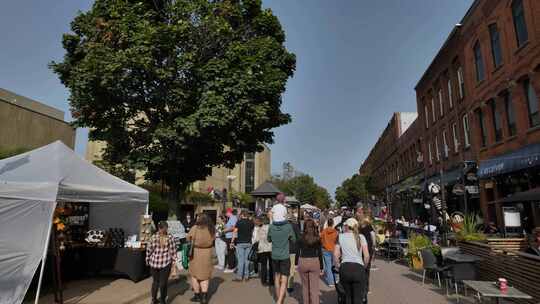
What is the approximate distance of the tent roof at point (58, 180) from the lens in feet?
22.6

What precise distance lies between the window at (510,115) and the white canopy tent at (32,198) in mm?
15988

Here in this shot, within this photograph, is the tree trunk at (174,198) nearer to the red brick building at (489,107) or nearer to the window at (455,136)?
the red brick building at (489,107)

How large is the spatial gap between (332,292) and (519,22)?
1401 cm

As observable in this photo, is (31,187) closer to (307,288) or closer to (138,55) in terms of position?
(307,288)

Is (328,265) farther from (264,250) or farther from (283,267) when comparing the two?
(283,267)

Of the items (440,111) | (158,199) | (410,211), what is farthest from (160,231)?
(410,211)

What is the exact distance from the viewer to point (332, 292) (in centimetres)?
819

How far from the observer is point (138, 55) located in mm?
11828

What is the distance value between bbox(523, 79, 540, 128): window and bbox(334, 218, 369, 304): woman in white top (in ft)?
40.3

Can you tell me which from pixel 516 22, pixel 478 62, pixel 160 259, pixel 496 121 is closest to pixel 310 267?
pixel 160 259

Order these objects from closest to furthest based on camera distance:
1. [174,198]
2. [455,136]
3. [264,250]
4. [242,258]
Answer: [264,250]
[242,258]
[174,198]
[455,136]

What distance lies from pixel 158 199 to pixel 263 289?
58.1ft

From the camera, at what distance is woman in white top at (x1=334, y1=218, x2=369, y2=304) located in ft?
17.5

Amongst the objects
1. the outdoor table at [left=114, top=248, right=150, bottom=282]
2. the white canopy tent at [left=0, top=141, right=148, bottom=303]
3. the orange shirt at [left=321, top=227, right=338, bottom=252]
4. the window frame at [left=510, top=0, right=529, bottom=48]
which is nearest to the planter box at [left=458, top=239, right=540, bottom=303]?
the orange shirt at [left=321, top=227, right=338, bottom=252]
